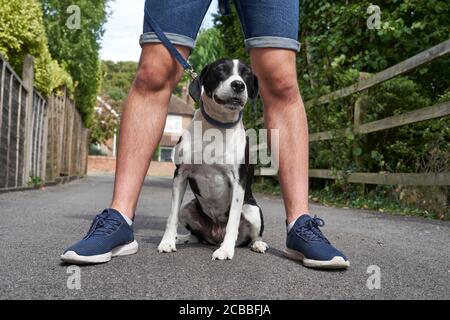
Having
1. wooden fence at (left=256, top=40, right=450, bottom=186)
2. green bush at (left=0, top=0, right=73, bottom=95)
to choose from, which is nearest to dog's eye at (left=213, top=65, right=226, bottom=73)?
wooden fence at (left=256, top=40, right=450, bottom=186)

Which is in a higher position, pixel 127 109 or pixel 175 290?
pixel 127 109

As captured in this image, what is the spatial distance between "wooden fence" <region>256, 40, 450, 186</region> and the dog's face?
2501 millimetres

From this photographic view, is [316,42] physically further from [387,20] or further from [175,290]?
[175,290]

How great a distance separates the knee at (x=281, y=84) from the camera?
2635 mm

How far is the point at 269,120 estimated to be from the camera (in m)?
2.74

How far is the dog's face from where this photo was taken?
2740mm

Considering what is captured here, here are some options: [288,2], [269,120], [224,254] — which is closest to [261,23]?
[288,2]

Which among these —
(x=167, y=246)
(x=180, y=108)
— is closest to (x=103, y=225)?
(x=167, y=246)

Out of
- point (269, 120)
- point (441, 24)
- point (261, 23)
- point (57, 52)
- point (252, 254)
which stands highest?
point (57, 52)

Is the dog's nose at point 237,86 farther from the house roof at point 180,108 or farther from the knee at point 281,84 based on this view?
the house roof at point 180,108

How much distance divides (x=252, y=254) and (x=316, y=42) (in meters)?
5.72

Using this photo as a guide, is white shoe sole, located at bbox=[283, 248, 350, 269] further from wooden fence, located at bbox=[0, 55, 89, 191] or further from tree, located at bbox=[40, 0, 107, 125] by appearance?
tree, located at bbox=[40, 0, 107, 125]

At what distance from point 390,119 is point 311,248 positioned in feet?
12.5

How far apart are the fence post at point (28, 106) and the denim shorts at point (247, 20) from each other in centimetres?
576
